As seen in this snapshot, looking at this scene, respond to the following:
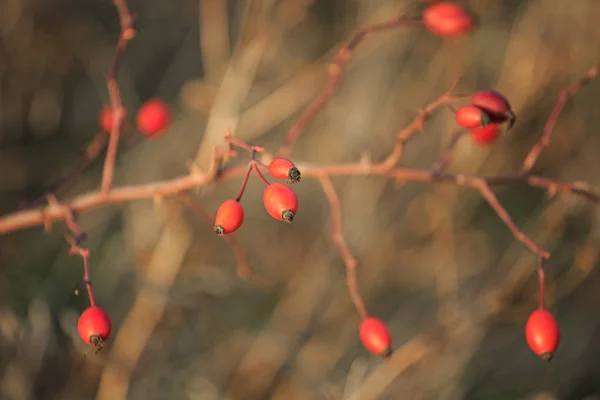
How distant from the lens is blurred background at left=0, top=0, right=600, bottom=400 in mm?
2539

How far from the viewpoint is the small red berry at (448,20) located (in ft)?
5.18

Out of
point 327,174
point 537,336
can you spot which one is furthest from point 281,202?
point 537,336

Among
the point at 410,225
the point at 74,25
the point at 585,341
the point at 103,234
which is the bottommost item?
the point at 585,341

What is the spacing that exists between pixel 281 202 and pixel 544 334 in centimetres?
79

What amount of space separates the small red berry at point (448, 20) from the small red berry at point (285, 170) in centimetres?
88

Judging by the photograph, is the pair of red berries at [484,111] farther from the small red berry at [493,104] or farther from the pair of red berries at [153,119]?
the pair of red berries at [153,119]

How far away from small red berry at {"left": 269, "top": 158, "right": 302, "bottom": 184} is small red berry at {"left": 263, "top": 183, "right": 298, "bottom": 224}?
0.04 metres

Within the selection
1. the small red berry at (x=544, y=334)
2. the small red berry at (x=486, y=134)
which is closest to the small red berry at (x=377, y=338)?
the small red berry at (x=544, y=334)

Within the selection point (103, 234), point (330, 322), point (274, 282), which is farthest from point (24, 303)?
point (330, 322)

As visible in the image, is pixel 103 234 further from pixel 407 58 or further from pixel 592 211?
pixel 592 211

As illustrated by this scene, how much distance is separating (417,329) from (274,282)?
954 millimetres

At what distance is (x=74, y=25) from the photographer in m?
3.68

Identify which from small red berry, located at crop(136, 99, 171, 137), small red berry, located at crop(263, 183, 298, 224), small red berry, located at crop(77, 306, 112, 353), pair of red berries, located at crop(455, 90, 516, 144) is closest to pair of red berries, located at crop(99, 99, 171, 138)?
small red berry, located at crop(136, 99, 171, 137)

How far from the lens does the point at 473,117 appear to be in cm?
125
